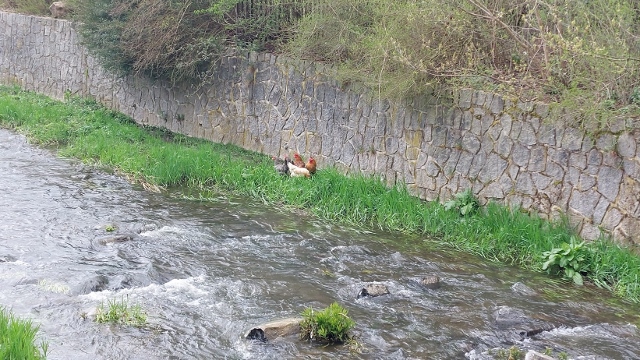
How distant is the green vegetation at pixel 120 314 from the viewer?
6.81 m

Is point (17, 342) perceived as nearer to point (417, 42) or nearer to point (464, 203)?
point (464, 203)

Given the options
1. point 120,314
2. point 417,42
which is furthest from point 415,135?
point 120,314

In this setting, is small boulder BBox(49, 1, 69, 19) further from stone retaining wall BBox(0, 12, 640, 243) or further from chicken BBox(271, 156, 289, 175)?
chicken BBox(271, 156, 289, 175)

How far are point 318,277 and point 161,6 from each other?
8.30 metres

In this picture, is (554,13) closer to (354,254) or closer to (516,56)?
(516,56)

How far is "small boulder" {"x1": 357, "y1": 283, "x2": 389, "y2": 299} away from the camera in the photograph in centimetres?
785

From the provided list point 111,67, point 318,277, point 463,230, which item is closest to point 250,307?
point 318,277

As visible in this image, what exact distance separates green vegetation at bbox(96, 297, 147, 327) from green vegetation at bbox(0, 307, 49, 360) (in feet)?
3.50

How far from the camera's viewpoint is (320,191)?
454 inches

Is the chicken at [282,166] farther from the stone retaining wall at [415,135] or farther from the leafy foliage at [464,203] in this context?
the leafy foliage at [464,203]

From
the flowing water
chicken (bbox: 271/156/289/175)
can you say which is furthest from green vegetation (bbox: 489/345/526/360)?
chicken (bbox: 271/156/289/175)

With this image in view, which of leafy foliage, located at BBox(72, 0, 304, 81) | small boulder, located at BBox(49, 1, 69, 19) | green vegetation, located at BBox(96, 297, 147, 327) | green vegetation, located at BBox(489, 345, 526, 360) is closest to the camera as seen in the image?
green vegetation, located at BBox(489, 345, 526, 360)

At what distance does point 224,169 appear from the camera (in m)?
12.7

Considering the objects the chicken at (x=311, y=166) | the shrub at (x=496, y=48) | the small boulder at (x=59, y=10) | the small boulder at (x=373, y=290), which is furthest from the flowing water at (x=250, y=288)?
the small boulder at (x=59, y=10)
